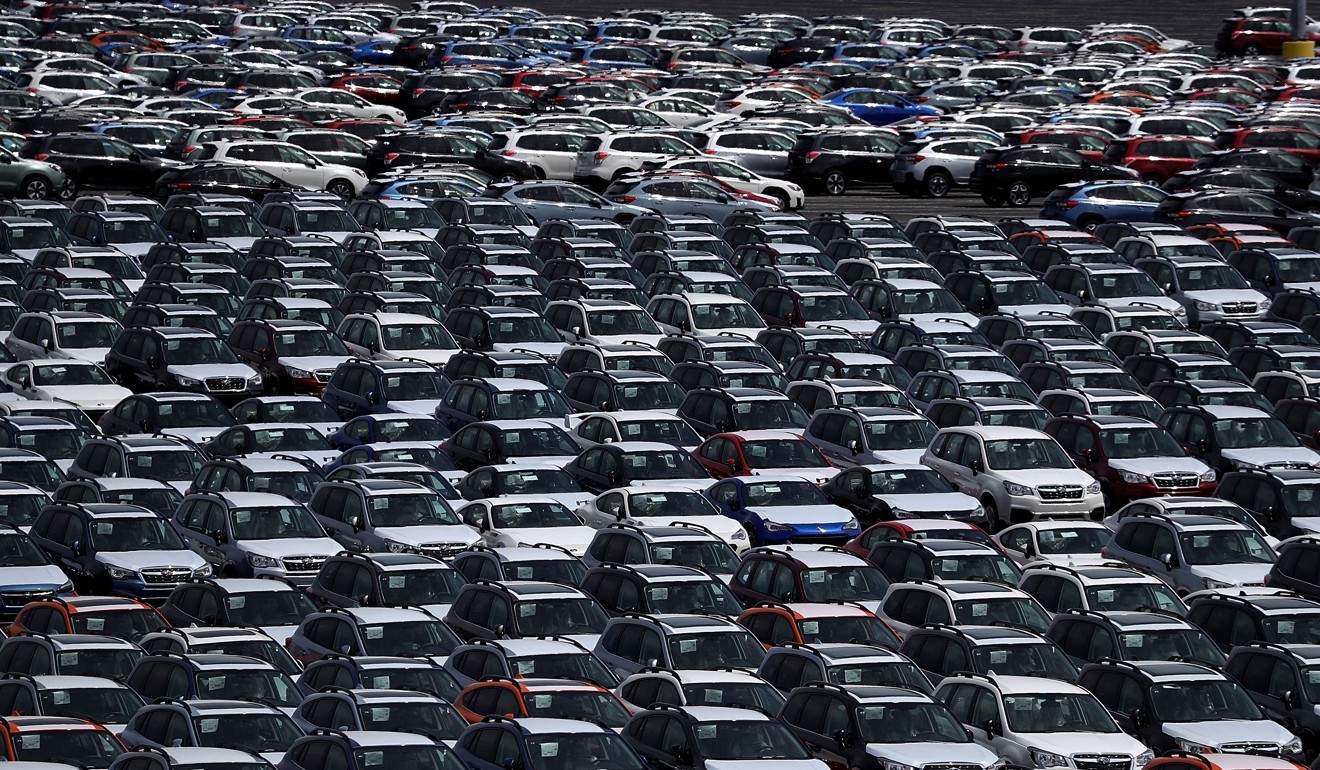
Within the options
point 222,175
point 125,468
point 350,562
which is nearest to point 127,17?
point 222,175

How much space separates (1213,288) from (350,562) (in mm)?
21593

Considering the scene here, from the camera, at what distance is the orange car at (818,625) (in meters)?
25.1

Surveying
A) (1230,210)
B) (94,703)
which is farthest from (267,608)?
(1230,210)

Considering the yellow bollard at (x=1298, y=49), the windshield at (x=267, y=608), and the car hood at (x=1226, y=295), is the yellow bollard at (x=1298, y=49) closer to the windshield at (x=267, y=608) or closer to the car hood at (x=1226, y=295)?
the car hood at (x=1226, y=295)

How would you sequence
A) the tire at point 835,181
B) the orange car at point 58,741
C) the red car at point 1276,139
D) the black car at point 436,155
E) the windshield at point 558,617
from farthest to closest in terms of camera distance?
1. the red car at point 1276,139
2. the tire at point 835,181
3. the black car at point 436,155
4. the windshield at point 558,617
5. the orange car at point 58,741

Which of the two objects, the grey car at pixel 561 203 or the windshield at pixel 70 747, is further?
the grey car at pixel 561 203

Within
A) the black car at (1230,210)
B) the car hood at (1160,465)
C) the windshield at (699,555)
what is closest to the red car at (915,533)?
the windshield at (699,555)

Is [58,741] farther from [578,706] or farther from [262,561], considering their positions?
[262,561]

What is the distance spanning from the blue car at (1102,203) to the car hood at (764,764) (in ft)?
106

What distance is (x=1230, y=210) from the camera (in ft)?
168

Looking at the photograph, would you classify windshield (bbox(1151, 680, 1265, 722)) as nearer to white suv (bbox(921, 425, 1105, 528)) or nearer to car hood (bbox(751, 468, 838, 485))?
white suv (bbox(921, 425, 1105, 528))

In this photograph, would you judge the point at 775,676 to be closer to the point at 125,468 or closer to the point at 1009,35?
the point at 125,468

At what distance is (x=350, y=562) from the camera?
88.9 ft

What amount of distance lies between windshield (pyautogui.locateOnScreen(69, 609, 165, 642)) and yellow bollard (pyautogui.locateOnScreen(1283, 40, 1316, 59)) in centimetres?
5679
